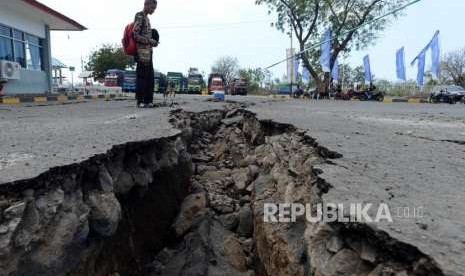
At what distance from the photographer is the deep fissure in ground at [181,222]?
164 centimetres

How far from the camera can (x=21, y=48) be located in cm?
1719

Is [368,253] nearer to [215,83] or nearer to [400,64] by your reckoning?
[400,64]

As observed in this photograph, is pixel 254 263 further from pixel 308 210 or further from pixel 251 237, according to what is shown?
pixel 308 210

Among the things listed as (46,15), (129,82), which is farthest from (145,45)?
(129,82)

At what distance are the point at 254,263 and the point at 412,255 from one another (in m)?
2.02

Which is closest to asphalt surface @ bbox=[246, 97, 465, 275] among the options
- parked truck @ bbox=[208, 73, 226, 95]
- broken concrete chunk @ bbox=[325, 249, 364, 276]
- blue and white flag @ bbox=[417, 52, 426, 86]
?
broken concrete chunk @ bbox=[325, 249, 364, 276]

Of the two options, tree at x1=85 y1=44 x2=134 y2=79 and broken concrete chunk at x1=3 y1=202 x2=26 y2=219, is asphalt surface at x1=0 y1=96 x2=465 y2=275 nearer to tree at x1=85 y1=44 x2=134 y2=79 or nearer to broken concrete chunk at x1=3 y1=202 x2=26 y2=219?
broken concrete chunk at x1=3 y1=202 x2=26 y2=219

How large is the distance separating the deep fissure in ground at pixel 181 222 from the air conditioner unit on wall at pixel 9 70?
1188cm

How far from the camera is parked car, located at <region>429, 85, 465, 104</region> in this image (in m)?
23.1

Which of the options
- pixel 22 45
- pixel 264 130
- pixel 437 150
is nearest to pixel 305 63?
pixel 22 45

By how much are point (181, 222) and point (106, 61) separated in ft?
149

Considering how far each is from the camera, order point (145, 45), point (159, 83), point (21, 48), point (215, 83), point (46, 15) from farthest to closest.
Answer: point (215, 83) → point (159, 83) → point (46, 15) → point (21, 48) → point (145, 45)

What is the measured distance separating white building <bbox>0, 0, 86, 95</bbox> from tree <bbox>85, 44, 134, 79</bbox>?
25.6 meters

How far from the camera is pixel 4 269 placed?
1634 millimetres
